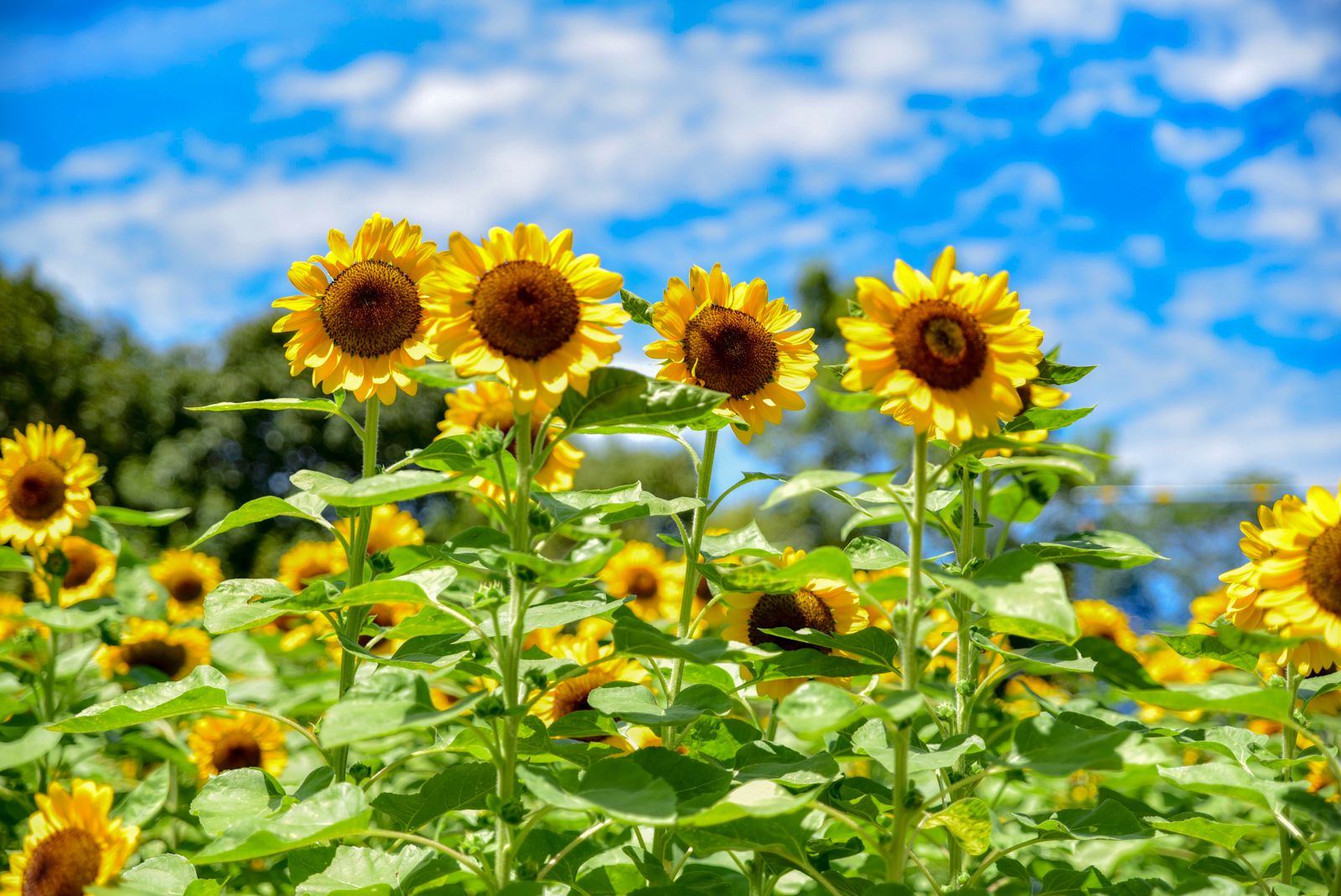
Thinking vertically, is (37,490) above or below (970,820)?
above

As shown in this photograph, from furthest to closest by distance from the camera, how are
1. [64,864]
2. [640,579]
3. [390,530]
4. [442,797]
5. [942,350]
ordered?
[640,579] < [390,530] < [64,864] < [442,797] < [942,350]

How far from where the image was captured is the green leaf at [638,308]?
2.28 m

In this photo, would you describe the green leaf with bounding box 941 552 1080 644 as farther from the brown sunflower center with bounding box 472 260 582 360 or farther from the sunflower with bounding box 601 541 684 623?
the sunflower with bounding box 601 541 684 623

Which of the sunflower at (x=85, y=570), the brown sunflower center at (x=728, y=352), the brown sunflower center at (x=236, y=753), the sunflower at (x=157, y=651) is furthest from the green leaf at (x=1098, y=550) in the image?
the sunflower at (x=157, y=651)

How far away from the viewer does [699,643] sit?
1769 millimetres

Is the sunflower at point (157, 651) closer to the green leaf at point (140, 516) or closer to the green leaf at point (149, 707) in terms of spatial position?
the green leaf at point (140, 516)

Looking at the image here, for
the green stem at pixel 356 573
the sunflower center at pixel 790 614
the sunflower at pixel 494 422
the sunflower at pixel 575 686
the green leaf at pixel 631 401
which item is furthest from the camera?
the sunflower at pixel 494 422

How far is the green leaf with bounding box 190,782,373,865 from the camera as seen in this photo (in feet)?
4.91

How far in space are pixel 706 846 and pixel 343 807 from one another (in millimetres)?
645

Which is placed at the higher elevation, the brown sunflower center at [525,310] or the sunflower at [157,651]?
the brown sunflower center at [525,310]

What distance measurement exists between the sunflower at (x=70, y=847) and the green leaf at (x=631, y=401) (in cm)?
175

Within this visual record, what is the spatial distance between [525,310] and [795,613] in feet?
3.88

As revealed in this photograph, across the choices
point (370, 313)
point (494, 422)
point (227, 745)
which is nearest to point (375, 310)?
point (370, 313)

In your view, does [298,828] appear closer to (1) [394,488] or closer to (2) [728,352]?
(1) [394,488]
